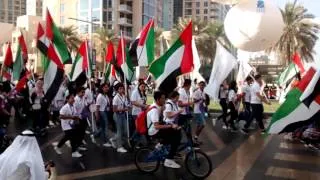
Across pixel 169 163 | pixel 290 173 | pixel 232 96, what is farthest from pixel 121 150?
pixel 232 96

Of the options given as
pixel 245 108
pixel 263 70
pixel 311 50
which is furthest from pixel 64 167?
pixel 263 70

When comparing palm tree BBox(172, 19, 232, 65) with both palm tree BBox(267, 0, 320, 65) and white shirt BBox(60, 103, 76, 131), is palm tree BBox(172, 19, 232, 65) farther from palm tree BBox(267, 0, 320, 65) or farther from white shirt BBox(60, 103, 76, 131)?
white shirt BBox(60, 103, 76, 131)

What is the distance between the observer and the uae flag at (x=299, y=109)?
797cm

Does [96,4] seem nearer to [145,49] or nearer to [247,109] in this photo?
[247,109]

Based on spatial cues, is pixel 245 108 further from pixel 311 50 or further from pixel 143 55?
pixel 311 50

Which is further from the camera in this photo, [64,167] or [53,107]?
[53,107]

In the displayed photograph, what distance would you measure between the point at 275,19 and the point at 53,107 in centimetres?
770

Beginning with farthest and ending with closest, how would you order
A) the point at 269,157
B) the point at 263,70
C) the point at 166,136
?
1. the point at 263,70
2. the point at 269,157
3. the point at 166,136

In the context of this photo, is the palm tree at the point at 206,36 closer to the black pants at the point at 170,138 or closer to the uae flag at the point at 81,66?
the uae flag at the point at 81,66

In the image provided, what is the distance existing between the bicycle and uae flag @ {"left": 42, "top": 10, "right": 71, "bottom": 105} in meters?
3.32

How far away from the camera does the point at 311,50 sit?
36.1 meters

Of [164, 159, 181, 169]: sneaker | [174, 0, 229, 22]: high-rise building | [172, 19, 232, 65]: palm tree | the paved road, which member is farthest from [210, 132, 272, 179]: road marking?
[174, 0, 229, 22]: high-rise building

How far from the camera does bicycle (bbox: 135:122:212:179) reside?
Result: 838 cm

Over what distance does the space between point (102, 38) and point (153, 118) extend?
43189 mm
